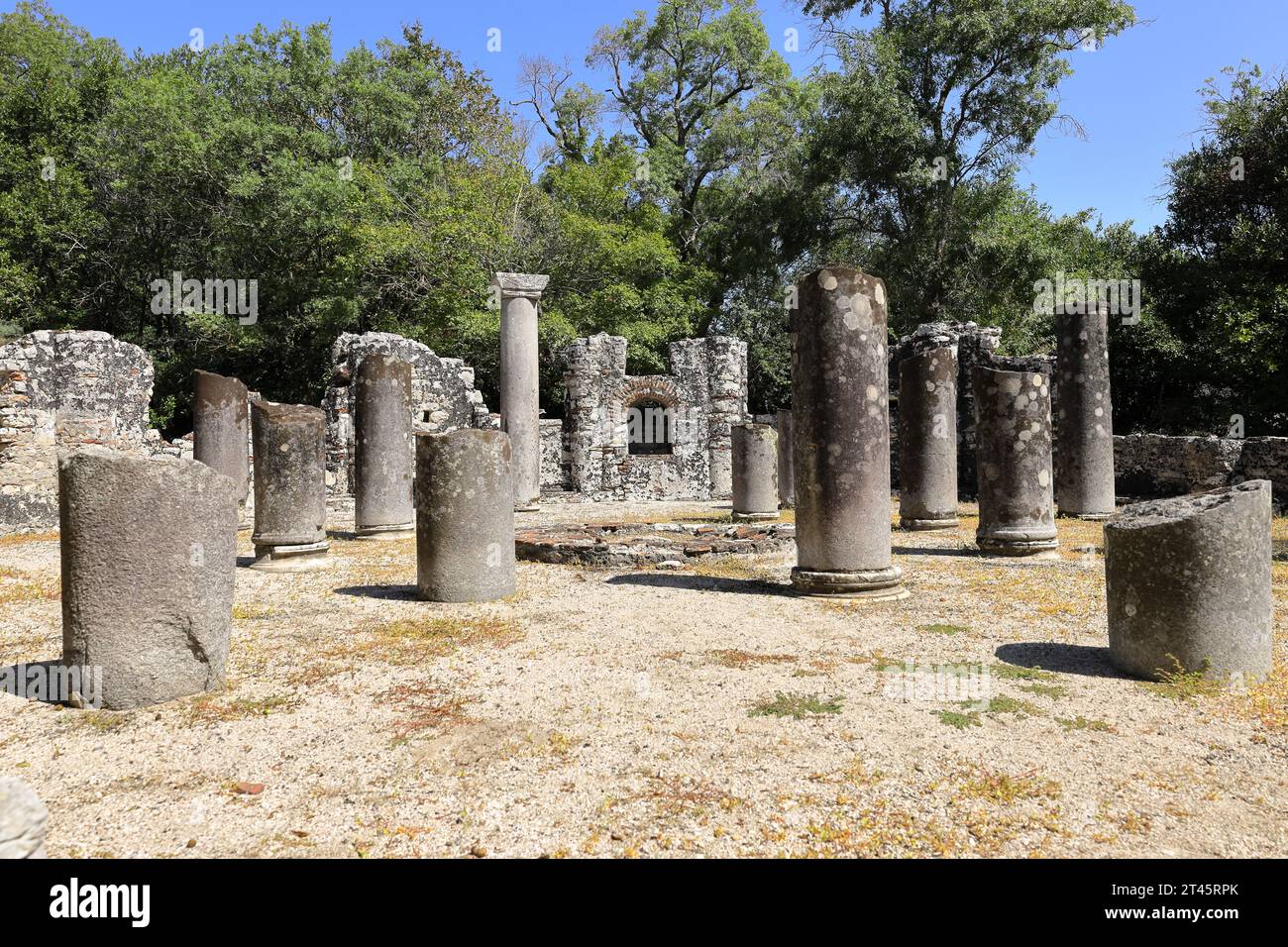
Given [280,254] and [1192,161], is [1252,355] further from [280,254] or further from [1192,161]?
[280,254]

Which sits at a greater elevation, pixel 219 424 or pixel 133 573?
pixel 219 424

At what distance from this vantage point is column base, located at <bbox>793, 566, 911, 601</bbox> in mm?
7305

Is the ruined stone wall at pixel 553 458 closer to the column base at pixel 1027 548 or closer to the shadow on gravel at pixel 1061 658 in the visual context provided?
the column base at pixel 1027 548

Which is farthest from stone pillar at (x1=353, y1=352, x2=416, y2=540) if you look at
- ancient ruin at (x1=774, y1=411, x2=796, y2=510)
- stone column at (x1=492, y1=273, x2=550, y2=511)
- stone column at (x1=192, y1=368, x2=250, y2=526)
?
ancient ruin at (x1=774, y1=411, x2=796, y2=510)

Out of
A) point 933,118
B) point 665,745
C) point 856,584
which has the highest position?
point 933,118

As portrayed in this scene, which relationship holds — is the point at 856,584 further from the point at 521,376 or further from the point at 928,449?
the point at 521,376

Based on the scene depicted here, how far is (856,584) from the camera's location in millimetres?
7289

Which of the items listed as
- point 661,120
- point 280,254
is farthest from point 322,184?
point 661,120

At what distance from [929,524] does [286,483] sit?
8677mm

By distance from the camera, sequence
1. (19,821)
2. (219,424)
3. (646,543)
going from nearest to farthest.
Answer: (19,821) < (646,543) < (219,424)

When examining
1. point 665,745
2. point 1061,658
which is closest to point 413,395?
point 1061,658

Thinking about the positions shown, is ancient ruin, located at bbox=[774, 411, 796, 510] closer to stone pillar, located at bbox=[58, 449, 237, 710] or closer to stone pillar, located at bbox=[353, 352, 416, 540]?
stone pillar, located at bbox=[353, 352, 416, 540]
